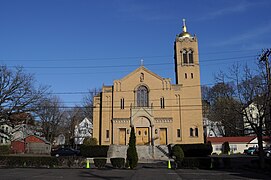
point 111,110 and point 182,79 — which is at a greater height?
point 182,79

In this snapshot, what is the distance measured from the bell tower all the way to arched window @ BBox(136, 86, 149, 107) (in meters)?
5.77

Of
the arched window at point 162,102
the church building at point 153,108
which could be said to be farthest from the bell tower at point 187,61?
the arched window at point 162,102

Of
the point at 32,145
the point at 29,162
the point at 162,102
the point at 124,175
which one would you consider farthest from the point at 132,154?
the point at 32,145

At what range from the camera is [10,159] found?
25438 mm

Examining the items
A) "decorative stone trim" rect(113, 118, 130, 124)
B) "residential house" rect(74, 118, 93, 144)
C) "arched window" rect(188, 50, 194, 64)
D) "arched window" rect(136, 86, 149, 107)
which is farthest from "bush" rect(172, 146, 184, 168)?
"residential house" rect(74, 118, 93, 144)

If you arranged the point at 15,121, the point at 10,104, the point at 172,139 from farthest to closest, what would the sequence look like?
the point at 172,139 < the point at 15,121 < the point at 10,104

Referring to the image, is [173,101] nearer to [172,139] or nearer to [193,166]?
[172,139]

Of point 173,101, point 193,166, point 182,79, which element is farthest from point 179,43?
point 193,166

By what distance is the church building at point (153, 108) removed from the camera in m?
41.7

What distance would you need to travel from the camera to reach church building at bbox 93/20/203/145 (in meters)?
41.7

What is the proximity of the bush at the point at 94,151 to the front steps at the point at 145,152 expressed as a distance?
0.83 metres

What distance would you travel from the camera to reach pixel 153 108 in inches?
1666

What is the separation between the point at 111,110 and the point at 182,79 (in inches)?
492

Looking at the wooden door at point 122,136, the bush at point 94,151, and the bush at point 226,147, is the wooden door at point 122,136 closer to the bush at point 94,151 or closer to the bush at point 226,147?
the bush at point 94,151
